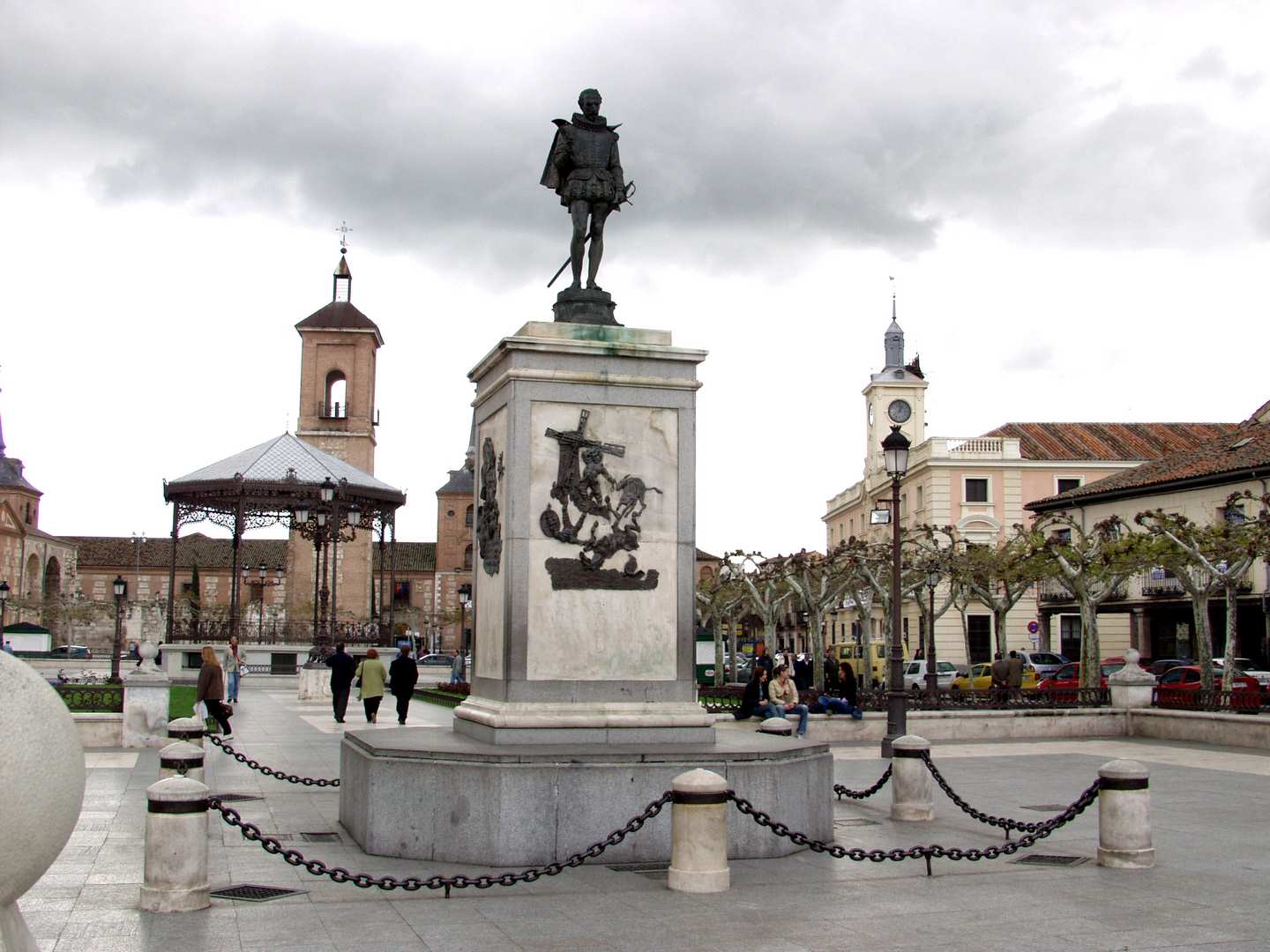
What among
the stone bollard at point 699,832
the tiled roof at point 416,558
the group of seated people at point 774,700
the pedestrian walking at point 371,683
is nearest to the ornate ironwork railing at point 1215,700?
the group of seated people at point 774,700

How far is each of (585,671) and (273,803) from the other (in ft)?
15.3

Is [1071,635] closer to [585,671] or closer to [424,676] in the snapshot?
[424,676]

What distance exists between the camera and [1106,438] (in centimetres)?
6800

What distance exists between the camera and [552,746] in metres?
10.0

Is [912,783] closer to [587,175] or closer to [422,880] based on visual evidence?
[422,880]

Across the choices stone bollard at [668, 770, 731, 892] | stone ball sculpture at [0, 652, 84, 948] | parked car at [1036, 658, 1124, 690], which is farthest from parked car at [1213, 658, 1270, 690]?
stone ball sculpture at [0, 652, 84, 948]

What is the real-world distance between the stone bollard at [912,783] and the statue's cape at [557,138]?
5962mm

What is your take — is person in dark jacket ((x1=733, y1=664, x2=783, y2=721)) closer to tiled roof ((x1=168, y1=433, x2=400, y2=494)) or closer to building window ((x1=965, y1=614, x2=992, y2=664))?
tiled roof ((x1=168, y1=433, x2=400, y2=494))

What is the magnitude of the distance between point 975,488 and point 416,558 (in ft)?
239

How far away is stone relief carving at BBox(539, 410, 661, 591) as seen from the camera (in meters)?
10.6

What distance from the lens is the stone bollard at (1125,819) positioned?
32.4ft

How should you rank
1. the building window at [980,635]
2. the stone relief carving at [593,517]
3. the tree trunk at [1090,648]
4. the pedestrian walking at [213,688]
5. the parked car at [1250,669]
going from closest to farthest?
the stone relief carving at [593,517] < the pedestrian walking at [213,688] < the tree trunk at [1090,648] < the parked car at [1250,669] < the building window at [980,635]

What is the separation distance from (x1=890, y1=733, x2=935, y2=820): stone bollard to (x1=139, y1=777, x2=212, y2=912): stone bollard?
6598 millimetres

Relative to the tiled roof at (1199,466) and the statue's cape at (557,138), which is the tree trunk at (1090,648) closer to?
the tiled roof at (1199,466)
